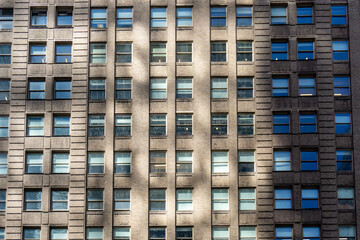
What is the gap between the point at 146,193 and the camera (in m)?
35.8

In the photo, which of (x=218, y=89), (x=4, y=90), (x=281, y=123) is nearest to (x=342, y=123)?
(x=281, y=123)

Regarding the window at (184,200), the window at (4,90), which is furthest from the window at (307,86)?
the window at (4,90)

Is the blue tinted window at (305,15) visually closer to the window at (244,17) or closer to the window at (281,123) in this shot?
the window at (244,17)

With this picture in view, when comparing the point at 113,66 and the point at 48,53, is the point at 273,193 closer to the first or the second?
the point at 113,66

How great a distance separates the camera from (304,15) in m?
38.1

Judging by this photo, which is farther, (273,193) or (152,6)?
(152,6)

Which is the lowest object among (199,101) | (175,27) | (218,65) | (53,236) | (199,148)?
(53,236)

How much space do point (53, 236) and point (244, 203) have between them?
14514mm

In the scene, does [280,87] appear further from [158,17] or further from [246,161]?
[158,17]

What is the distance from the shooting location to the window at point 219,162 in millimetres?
36250

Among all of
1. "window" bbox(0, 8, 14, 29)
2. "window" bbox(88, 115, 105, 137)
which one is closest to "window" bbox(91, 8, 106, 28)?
"window" bbox(0, 8, 14, 29)

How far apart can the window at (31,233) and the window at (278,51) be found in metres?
22.4

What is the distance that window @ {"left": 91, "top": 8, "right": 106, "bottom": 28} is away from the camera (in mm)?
38438

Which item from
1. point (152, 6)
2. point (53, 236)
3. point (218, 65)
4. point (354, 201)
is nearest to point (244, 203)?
point (354, 201)
